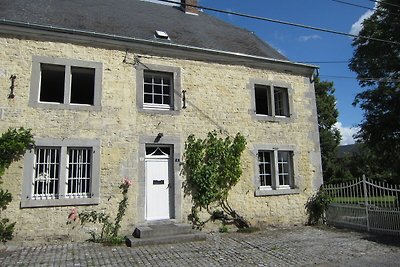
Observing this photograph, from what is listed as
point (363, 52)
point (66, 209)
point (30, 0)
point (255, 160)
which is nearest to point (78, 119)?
point (66, 209)

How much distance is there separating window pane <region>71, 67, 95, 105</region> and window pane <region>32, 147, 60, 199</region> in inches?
74.1

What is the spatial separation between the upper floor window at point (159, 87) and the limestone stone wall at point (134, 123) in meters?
0.18

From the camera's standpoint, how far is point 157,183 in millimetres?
9641

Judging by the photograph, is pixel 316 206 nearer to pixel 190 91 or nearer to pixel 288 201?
pixel 288 201

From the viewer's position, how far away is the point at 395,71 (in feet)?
55.8

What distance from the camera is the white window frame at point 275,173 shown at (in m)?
10.6

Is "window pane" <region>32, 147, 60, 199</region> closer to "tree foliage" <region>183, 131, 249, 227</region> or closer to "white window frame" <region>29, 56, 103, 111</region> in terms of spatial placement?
"white window frame" <region>29, 56, 103, 111</region>

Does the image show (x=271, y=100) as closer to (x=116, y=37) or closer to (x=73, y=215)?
(x=116, y=37)

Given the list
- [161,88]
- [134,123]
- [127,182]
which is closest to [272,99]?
[161,88]

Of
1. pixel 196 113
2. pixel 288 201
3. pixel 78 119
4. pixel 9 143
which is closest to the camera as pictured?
pixel 9 143

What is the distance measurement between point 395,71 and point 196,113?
40.6 ft

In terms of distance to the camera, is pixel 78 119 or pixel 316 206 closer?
pixel 78 119

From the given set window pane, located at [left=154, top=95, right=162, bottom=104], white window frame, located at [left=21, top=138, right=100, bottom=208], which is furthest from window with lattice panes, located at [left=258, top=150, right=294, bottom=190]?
white window frame, located at [left=21, top=138, right=100, bottom=208]

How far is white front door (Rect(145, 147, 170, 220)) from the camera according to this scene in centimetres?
946
